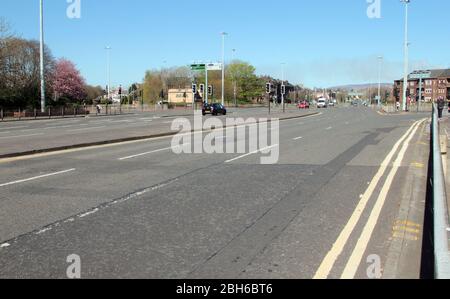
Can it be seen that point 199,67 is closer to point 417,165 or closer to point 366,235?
point 417,165

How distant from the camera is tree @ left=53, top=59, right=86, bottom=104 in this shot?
8750 cm

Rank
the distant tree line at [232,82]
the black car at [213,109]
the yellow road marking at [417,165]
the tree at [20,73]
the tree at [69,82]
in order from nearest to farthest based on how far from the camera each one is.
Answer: the yellow road marking at [417,165] → the tree at [20,73] → the black car at [213,109] → the tree at [69,82] → the distant tree line at [232,82]

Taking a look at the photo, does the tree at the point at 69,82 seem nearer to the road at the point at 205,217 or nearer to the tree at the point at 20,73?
the tree at the point at 20,73

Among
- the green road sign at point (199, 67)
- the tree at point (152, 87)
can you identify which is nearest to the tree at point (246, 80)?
the tree at point (152, 87)

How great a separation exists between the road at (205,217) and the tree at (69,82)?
78.1m

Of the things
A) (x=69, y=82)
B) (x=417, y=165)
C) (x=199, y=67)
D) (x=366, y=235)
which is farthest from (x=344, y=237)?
(x=69, y=82)

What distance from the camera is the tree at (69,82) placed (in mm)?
87500

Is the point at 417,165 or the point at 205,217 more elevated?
the point at 417,165

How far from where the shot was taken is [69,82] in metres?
90.7

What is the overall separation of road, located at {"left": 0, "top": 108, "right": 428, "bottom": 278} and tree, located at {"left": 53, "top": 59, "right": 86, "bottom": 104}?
78.1 meters

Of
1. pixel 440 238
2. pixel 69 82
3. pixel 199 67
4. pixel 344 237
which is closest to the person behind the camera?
pixel 440 238

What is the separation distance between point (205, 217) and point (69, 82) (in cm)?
8895
